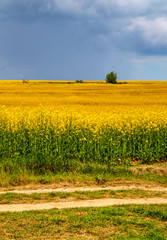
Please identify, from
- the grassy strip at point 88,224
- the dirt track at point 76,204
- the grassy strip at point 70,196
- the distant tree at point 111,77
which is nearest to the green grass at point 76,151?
the grassy strip at point 70,196

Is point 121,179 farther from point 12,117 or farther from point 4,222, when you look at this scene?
point 12,117

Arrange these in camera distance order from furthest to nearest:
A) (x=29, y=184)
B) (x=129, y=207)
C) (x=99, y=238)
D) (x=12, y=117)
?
(x=12, y=117) < (x=29, y=184) < (x=129, y=207) < (x=99, y=238)

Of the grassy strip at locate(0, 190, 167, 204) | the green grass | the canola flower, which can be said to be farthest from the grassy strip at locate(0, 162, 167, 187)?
the grassy strip at locate(0, 190, 167, 204)

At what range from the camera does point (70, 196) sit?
26.9 feet

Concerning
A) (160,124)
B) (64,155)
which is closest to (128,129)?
(160,124)

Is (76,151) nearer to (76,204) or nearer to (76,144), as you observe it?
(76,144)

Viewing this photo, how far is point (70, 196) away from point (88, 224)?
85.7 inches

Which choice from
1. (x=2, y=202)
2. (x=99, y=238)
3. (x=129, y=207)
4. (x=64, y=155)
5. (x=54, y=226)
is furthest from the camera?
(x=64, y=155)

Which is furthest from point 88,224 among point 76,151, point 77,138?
point 77,138

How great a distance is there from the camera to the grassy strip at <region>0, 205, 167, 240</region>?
5.68 meters

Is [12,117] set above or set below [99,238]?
above

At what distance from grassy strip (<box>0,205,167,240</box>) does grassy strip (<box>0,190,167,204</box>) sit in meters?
1.13

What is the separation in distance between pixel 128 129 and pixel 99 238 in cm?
902

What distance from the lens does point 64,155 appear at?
12.3 metres
